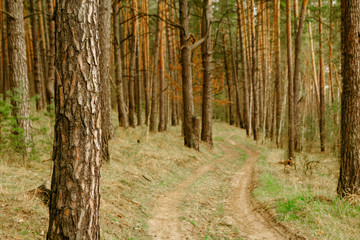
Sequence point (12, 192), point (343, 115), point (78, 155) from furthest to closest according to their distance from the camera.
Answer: point (343, 115) → point (12, 192) → point (78, 155)

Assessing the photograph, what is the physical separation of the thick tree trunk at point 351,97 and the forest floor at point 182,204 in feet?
1.99

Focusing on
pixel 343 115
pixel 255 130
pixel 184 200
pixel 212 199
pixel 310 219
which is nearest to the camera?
pixel 310 219

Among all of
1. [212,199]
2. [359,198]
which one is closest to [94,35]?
[212,199]

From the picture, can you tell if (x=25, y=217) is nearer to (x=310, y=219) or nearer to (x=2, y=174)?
(x=2, y=174)

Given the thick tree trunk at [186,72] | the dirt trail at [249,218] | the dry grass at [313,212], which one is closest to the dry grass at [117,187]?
the thick tree trunk at [186,72]

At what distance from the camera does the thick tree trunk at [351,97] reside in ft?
17.7

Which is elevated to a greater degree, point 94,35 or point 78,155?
point 94,35

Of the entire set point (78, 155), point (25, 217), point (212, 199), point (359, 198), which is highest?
point (78, 155)

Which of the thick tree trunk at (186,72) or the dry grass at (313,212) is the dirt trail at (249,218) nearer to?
the dry grass at (313,212)

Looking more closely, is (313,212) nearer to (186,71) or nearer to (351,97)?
(351,97)

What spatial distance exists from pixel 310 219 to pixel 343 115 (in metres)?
2.41

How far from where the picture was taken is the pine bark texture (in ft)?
9.07

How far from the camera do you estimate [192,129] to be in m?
12.0

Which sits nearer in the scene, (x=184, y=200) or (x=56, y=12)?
(x=56, y=12)
